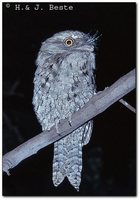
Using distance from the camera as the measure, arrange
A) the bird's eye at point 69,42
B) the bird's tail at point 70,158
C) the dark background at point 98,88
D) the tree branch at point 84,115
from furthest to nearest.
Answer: the dark background at point 98,88 → the bird's tail at point 70,158 → the bird's eye at point 69,42 → the tree branch at point 84,115

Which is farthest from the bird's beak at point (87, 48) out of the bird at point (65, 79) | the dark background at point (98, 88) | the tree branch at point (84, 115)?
the tree branch at point (84, 115)

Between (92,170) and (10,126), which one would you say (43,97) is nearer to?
(10,126)

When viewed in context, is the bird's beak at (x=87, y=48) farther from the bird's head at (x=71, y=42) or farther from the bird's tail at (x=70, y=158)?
the bird's tail at (x=70, y=158)

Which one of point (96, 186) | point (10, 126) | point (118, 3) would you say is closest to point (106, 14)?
point (118, 3)

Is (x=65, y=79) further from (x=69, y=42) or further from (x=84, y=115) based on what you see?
(x=84, y=115)

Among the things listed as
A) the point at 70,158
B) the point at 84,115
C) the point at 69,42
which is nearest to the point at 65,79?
the point at 69,42

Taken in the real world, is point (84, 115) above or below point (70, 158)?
above

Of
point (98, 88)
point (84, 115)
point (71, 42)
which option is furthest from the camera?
point (98, 88)
